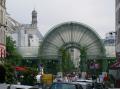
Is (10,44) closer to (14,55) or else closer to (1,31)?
(14,55)

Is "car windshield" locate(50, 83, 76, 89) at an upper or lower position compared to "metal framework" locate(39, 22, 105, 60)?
lower

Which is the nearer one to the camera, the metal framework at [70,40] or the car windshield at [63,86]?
the car windshield at [63,86]

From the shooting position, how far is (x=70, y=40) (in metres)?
109

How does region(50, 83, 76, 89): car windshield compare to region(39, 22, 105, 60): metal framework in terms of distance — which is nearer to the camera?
region(50, 83, 76, 89): car windshield

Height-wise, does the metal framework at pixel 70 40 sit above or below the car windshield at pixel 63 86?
above

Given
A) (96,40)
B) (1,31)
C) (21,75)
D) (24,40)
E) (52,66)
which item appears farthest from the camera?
(24,40)

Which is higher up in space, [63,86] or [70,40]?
[70,40]

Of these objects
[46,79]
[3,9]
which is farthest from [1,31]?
[46,79]

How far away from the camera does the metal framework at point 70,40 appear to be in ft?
351

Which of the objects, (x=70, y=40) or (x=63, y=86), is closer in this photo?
(x=63, y=86)

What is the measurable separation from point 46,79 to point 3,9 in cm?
2886

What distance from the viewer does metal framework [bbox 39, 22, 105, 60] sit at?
106944 millimetres

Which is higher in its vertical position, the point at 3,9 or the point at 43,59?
the point at 3,9

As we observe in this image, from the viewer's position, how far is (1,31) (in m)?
80.7
